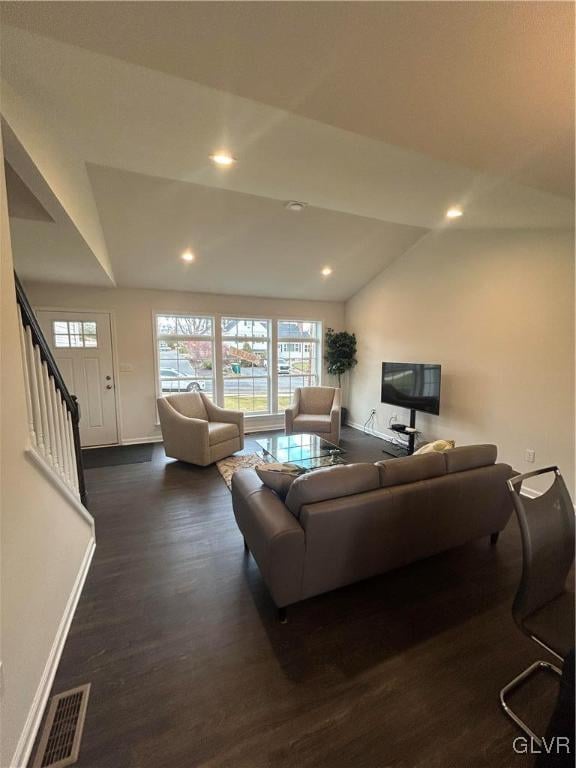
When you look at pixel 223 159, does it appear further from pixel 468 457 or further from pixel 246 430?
pixel 246 430

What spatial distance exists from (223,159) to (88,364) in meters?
3.64

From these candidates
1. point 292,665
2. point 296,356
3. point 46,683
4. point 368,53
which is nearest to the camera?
point 368,53

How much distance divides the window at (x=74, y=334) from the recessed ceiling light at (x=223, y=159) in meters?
3.34

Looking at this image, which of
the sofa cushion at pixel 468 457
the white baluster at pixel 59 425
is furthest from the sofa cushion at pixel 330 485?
the white baluster at pixel 59 425

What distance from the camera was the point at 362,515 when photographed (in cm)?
170

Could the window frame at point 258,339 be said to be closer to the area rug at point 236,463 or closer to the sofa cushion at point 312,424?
the sofa cushion at point 312,424

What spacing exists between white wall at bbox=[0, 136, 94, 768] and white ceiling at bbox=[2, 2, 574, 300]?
69 cm

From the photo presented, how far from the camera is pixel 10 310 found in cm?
138

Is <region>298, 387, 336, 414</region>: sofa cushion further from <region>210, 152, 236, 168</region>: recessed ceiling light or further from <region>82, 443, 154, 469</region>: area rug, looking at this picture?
<region>210, 152, 236, 168</region>: recessed ceiling light

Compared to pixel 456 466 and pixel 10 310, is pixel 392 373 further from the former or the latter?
pixel 10 310

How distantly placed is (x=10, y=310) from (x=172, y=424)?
274cm

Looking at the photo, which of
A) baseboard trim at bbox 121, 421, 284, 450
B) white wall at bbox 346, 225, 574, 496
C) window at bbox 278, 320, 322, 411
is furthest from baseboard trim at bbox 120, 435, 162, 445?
white wall at bbox 346, 225, 574, 496

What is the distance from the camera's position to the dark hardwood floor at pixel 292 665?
119 cm

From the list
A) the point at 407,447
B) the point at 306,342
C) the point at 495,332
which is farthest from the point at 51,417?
the point at 306,342
